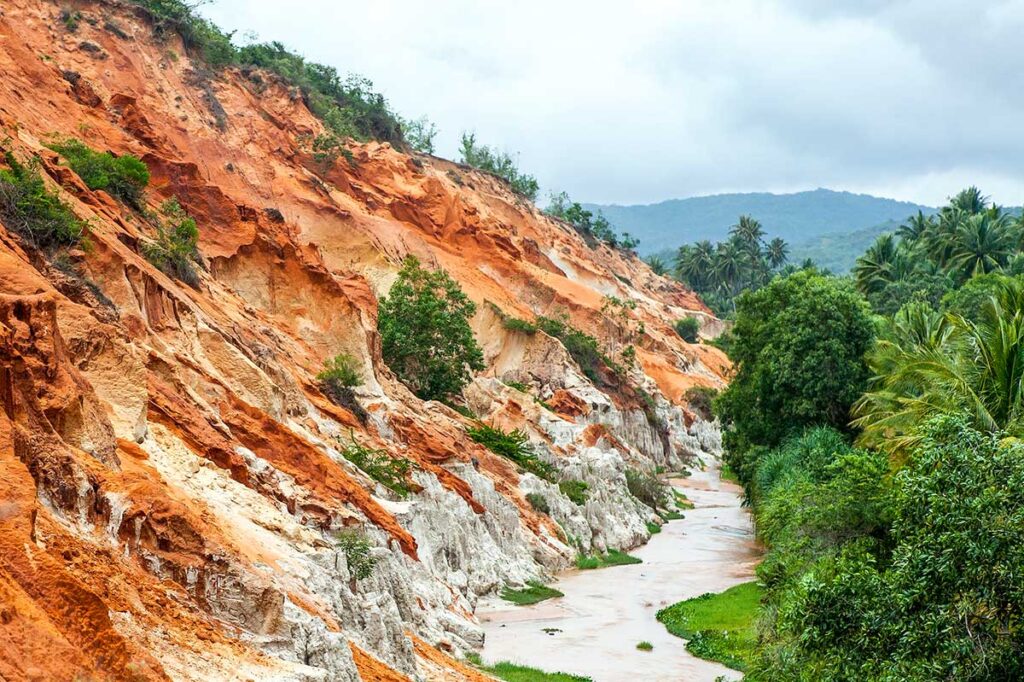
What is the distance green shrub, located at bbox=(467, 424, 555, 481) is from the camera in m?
44.9

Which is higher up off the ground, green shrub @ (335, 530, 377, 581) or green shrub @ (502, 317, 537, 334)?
green shrub @ (502, 317, 537, 334)

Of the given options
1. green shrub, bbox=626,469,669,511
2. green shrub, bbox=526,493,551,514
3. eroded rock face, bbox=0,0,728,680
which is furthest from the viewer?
green shrub, bbox=626,469,669,511

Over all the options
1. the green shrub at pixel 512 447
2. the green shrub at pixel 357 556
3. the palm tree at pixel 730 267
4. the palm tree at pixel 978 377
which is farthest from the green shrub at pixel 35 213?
the palm tree at pixel 730 267

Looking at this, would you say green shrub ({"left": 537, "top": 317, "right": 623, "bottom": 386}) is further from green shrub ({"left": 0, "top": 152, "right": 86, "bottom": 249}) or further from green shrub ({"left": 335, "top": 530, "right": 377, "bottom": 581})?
green shrub ({"left": 335, "top": 530, "right": 377, "bottom": 581})

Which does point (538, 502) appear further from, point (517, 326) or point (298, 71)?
point (298, 71)

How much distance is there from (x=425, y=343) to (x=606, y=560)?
14284 mm

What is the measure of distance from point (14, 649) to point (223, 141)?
2140 inches

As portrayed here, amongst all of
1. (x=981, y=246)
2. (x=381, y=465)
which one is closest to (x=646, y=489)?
(x=381, y=465)

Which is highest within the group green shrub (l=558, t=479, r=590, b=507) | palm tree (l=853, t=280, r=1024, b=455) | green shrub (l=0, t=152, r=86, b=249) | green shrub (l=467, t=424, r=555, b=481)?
green shrub (l=0, t=152, r=86, b=249)

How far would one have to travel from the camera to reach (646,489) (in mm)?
58031

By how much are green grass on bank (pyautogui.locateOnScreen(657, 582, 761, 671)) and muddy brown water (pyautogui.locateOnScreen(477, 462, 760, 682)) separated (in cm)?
42

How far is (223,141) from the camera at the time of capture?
197ft

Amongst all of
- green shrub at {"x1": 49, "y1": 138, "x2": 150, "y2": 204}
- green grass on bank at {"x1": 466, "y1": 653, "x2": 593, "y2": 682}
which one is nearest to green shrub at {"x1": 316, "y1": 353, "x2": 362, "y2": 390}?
green shrub at {"x1": 49, "y1": 138, "x2": 150, "y2": 204}

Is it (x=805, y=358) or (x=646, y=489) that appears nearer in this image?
(x=805, y=358)
